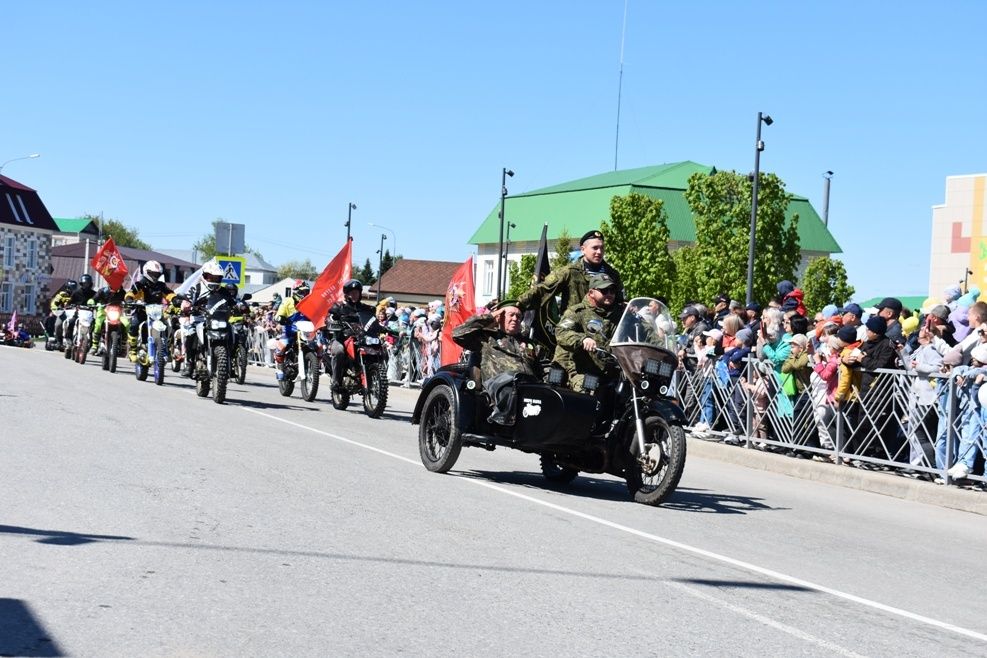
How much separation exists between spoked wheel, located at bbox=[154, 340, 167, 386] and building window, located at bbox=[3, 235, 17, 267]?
8448 cm

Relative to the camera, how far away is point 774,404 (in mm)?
15906

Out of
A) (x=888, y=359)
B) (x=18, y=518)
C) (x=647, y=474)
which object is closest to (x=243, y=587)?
(x=18, y=518)

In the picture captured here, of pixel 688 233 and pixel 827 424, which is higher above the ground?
pixel 688 233

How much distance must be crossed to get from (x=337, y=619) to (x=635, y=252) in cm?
6567

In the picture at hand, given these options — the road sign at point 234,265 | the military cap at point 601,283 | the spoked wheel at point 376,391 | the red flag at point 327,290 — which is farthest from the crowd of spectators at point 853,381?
the road sign at point 234,265

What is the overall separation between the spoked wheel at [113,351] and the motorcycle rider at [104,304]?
268 mm

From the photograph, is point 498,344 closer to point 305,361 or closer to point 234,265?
point 305,361

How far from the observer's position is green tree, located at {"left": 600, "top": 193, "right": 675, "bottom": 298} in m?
70.1

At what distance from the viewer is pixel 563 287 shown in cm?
1158

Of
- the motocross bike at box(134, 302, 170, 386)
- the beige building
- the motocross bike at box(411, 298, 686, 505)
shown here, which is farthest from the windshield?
the beige building

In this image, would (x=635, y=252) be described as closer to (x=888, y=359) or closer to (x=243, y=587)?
(x=888, y=359)

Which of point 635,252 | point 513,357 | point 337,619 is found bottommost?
point 337,619

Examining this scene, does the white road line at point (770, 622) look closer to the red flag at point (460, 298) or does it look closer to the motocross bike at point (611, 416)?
the motocross bike at point (611, 416)

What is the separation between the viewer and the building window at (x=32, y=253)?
10319cm
